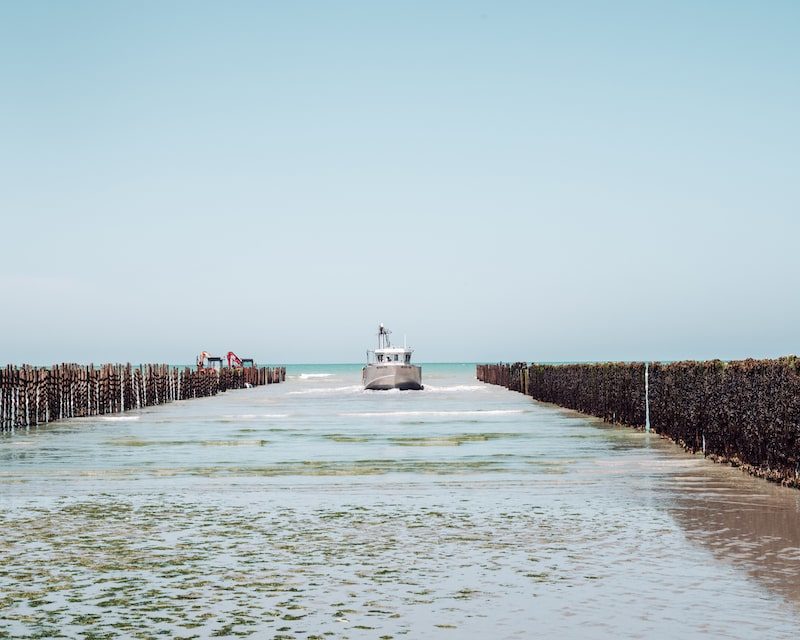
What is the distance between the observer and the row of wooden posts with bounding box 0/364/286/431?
122ft

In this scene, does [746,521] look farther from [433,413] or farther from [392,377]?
[392,377]

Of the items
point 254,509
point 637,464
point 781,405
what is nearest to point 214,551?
point 254,509

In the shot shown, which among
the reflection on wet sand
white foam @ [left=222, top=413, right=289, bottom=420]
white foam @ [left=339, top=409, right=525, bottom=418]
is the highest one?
the reflection on wet sand

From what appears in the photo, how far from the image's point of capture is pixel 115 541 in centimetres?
1252

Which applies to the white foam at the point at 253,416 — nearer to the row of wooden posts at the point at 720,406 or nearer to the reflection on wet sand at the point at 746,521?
the row of wooden posts at the point at 720,406

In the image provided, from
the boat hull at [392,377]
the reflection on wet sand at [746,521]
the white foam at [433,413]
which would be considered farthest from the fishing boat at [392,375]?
the reflection on wet sand at [746,521]

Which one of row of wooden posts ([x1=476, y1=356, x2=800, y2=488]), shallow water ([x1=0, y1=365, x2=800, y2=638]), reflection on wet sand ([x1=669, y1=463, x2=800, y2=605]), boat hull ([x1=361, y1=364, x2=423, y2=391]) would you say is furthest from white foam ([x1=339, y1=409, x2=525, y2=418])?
boat hull ([x1=361, y1=364, x2=423, y2=391])

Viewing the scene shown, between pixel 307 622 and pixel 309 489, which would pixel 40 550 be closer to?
pixel 307 622

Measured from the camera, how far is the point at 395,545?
1209 cm

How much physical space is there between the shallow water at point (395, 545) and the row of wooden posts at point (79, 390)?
13.0 meters

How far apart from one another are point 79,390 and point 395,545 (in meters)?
35.0

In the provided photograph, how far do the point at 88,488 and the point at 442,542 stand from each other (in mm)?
7908

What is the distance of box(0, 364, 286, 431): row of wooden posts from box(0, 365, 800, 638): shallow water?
12999mm

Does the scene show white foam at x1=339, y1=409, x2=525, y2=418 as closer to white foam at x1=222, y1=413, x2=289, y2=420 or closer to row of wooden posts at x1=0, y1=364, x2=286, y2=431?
white foam at x1=222, y1=413, x2=289, y2=420
